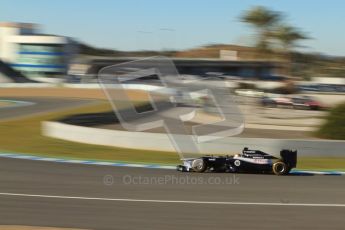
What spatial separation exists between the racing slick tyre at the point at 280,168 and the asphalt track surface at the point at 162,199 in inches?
8.2

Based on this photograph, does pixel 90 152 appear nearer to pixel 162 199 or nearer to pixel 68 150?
pixel 68 150

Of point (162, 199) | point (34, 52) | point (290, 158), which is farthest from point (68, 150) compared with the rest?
point (34, 52)

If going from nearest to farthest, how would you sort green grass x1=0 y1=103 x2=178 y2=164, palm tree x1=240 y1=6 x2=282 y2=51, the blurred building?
green grass x1=0 y1=103 x2=178 y2=164 → palm tree x1=240 y1=6 x2=282 y2=51 → the blurred building

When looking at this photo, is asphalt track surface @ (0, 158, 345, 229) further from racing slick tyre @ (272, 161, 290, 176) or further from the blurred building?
the blurred building

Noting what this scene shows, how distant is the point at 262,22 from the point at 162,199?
2907 centimetres

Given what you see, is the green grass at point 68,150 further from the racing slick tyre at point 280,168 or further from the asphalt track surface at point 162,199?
the racing slick tyre at point 280,168

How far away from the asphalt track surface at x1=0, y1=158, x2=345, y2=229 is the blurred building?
8206cm

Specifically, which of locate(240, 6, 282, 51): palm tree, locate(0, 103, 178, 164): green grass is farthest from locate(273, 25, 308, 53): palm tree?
locate(0, 103, 178, 164): green grass

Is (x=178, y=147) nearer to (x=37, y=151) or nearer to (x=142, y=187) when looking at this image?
(x=37, y=151)

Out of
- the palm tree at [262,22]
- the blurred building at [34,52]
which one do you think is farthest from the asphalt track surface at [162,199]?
the blurred building at [34,52]

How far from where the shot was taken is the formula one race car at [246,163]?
38.2 ft

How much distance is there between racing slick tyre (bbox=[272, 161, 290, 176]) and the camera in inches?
461

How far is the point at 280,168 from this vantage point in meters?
11.8

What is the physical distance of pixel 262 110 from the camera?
1296 inches
